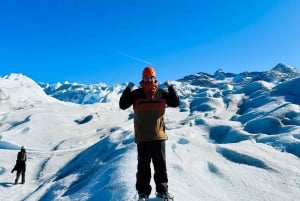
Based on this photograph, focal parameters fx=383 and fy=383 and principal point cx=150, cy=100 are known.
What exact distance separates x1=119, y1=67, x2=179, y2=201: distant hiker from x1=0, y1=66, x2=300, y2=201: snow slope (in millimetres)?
585

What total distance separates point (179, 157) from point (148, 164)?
6023 mm

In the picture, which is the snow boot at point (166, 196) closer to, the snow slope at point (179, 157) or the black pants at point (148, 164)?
the black pants at point (148, 164)

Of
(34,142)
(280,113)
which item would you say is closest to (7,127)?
(34,142)

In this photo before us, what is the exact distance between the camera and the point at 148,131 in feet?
21.0

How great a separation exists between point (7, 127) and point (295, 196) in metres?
Result: 37.5

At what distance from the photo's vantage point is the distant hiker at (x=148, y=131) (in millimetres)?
6402

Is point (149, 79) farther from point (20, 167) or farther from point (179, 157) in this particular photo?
point (20, 167)

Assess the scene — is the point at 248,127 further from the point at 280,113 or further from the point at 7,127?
the point at 7,127

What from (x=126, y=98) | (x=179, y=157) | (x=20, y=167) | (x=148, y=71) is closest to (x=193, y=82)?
(x=20, y=167)

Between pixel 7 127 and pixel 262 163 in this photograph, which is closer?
pixel 262 163

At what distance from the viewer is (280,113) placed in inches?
1237

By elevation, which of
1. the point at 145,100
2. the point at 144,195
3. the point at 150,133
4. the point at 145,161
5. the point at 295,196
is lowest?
the point at 295,196

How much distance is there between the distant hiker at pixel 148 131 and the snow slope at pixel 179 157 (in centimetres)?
58

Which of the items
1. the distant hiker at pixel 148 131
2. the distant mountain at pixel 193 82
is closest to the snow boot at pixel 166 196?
the distant hiker at pixel 148 131
